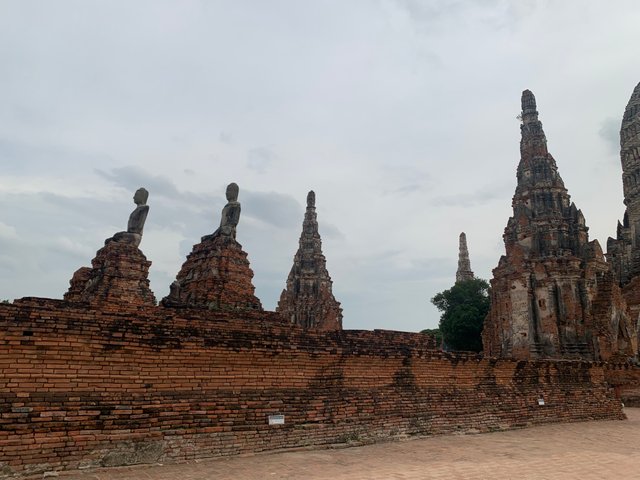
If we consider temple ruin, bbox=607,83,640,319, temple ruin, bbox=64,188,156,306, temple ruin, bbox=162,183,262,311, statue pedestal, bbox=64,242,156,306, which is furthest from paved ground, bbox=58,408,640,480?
temple ruin, bbox=607,83,640,319

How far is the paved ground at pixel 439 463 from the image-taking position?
260 inches

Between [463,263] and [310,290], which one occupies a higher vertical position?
[463,263]

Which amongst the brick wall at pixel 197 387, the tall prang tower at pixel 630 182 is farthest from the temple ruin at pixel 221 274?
the tall prang tower at pixel 630 182

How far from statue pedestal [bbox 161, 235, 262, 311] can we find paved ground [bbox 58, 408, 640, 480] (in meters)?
5.32

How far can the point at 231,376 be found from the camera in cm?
803

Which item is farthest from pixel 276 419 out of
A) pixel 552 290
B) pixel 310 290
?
pixel 310 290

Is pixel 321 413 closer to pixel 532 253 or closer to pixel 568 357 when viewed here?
pixel 568 357

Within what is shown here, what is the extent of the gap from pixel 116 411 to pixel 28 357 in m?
1.36

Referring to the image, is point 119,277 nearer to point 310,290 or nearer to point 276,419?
point 276,419

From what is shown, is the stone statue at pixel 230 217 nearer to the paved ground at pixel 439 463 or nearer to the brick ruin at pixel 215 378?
the brick ruin at pixel 215 378

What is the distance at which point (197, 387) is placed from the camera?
7645 mm

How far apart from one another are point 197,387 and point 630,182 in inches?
1643

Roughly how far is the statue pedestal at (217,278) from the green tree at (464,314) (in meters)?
32.4

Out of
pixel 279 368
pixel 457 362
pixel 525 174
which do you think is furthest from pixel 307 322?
pixel 279 368
